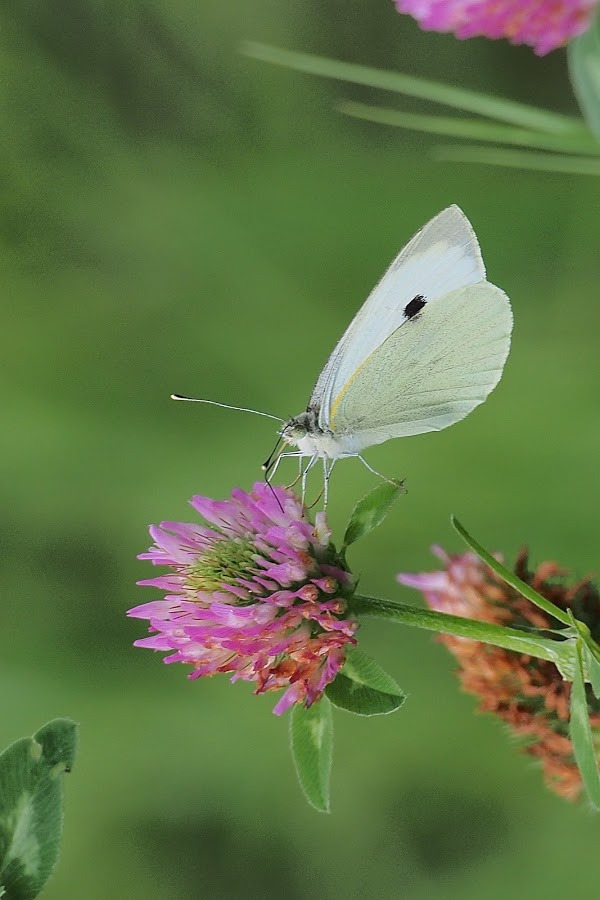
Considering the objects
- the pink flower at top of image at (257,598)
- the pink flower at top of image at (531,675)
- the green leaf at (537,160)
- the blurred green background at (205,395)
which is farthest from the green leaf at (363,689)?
the blurred green background at (205,395)

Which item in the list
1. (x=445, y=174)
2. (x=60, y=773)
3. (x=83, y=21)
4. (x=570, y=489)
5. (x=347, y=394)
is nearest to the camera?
(x=60, y=773)

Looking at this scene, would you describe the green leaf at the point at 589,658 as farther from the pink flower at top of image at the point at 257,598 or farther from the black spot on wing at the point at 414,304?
the black spot on wing at the point at 414,304

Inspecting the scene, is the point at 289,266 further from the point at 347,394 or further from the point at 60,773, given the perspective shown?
the point at 60,773

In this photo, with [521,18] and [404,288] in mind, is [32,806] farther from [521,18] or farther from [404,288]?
[521,18]

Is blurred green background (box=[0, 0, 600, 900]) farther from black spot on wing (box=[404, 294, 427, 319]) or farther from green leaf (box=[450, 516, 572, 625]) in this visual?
green leaf (box=[450, 516, 572, 625])

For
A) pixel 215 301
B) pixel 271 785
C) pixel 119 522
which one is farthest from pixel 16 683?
pixel 215 301

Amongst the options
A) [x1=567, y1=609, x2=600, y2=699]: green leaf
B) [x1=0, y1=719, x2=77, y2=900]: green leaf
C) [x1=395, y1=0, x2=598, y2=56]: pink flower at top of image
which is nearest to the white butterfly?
[x1=395, y1=0, x2=598, y2=56]: pink flower at top of image
